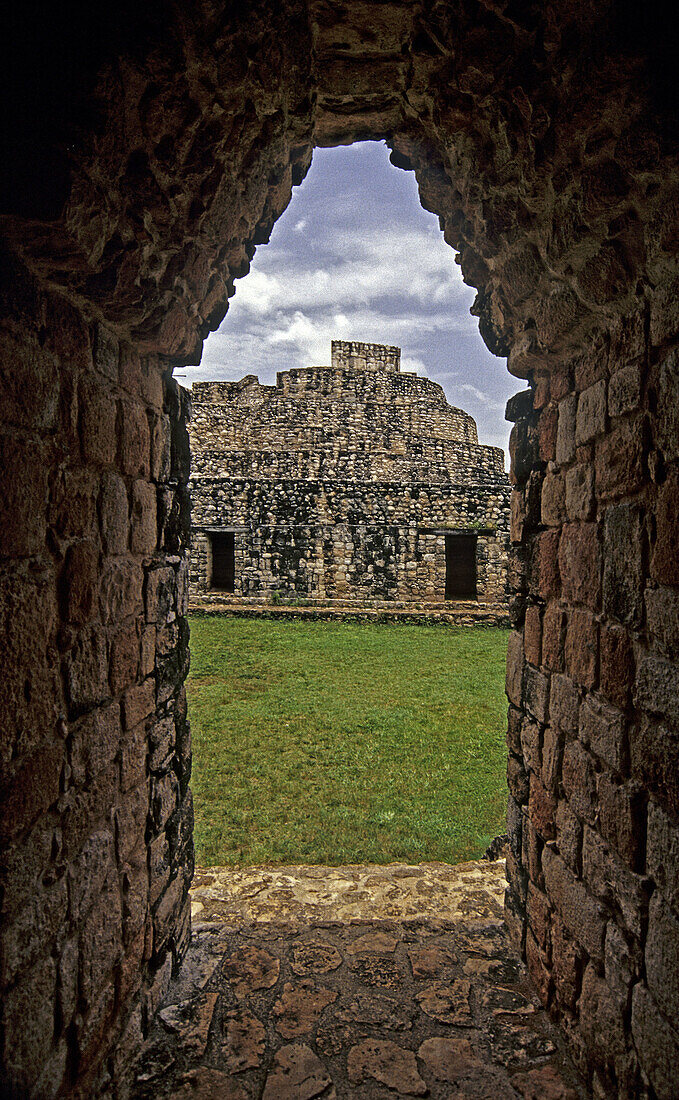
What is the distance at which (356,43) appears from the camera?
1990 millimetres

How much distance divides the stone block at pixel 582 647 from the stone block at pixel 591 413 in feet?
2.39

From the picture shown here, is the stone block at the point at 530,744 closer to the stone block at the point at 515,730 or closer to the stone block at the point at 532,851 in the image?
the stone block at the point at 515,730

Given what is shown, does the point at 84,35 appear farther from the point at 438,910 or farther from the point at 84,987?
the point at 438,910

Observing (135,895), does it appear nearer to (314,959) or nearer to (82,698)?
(82,698)

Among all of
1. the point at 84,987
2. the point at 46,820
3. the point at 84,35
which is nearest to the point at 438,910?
the point at 84,987

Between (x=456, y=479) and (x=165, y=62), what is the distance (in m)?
21.9

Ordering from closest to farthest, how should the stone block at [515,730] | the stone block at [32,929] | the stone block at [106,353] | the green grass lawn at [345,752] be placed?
the stone block at [32,929], the stone block at [106,353], the stone block at [515,730], the green grass lawn at [345,752]

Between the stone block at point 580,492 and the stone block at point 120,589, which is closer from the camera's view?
the stone block at point 120,589

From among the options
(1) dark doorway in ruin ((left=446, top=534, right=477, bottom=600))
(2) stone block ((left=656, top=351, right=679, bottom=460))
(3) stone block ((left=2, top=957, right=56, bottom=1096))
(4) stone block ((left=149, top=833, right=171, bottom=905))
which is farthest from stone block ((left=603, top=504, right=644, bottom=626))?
(1) dark doorway in ruin ((left=446, top=534, right=477, bottom=600))

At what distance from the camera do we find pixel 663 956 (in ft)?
5.52

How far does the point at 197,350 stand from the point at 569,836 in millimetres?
2839

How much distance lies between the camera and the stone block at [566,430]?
2.54 m

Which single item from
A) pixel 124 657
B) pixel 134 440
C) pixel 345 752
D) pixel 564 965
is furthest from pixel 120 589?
pixel 345 752

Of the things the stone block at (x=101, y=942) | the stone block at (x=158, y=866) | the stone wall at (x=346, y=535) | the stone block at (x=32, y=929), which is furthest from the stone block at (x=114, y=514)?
the stone wall at (x=346, y=535)
